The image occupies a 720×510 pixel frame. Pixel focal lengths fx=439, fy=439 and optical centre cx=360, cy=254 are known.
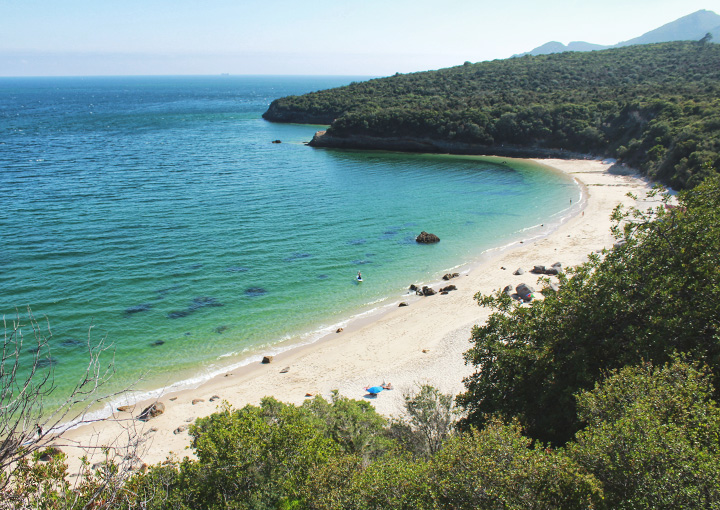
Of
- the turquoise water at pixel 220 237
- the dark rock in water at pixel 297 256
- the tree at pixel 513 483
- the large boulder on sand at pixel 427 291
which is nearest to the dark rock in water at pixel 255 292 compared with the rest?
the turquoise water at pixel 220 237

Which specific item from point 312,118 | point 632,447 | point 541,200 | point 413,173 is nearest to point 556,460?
point 632,447

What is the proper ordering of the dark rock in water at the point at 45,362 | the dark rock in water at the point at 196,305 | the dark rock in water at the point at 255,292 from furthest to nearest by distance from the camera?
the dark rock in water at the point at 255,292, the dark rock in water at the point at 196,305, the dark rock in water at the point at 45,362

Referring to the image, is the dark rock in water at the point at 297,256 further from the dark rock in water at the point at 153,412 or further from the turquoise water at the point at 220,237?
the dark rock in water at the point at 153,412

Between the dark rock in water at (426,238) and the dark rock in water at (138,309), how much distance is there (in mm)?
23712

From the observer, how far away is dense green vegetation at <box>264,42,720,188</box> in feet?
198

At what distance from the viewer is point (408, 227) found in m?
45.7

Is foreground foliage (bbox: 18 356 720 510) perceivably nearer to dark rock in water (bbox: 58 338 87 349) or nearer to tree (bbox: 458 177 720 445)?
tree (bbox: 458 177 720 445)

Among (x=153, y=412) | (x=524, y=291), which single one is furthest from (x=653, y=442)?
(x=524, y=291)

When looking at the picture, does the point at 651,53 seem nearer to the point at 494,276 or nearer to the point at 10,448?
the point at 494,276

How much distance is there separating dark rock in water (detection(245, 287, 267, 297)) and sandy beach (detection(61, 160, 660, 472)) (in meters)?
6.92

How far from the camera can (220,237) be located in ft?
133

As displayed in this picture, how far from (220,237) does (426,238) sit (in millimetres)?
19202

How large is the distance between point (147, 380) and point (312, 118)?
5024 inches

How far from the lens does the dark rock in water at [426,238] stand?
136ft
